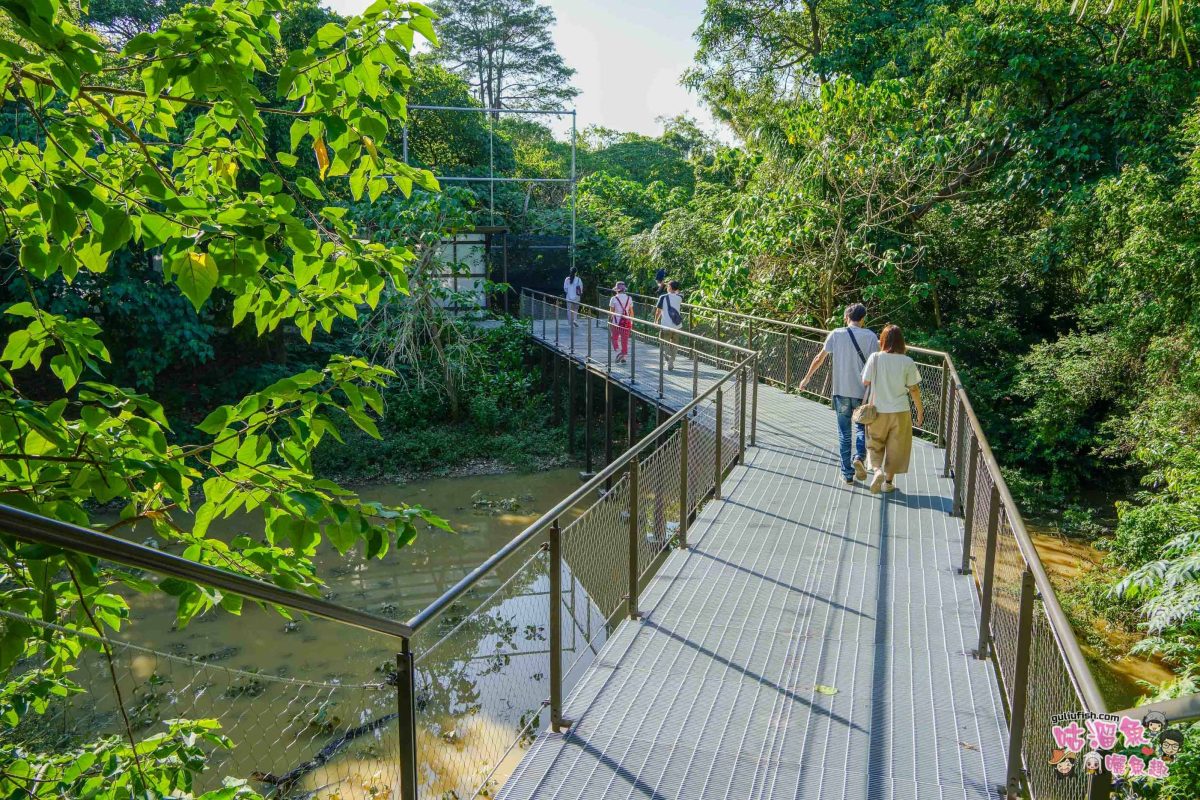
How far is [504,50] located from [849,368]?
43.8 m

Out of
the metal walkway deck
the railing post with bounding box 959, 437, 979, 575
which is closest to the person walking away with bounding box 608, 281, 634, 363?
the metal walkway deck

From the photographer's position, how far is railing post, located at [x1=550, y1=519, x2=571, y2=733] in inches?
173

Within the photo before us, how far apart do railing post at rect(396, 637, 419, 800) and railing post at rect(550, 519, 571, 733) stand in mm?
1124

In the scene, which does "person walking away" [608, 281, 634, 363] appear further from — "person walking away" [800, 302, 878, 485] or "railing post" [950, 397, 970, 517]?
"railing post" [950, 397, 970, 517]

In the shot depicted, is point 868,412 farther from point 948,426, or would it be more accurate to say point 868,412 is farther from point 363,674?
point 363,674

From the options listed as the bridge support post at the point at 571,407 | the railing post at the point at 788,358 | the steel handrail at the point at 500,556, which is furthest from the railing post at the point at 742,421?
the bridge support post at the point at 571,407

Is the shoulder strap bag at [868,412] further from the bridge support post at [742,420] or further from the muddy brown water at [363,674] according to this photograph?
the muddy brown water at [363,674]

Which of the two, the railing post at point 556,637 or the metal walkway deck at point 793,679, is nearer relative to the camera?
the metal walkway deck at point 793,679

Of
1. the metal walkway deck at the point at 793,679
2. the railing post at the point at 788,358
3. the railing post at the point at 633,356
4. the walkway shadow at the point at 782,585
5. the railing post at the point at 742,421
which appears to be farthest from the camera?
the railing post at the point at 633,356

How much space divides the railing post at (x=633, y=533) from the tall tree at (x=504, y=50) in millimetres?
43721

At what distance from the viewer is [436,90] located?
32031 mm

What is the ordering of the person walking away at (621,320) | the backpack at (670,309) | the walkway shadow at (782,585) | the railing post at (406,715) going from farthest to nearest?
the person walking away at (621,320) < the backpack at (670,309) < the walkway shadow at (782,585) < the railing post at (406,715)

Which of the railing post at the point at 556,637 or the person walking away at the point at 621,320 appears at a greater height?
the person walking away at the point at 621,320

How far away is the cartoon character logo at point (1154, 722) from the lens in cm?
193
